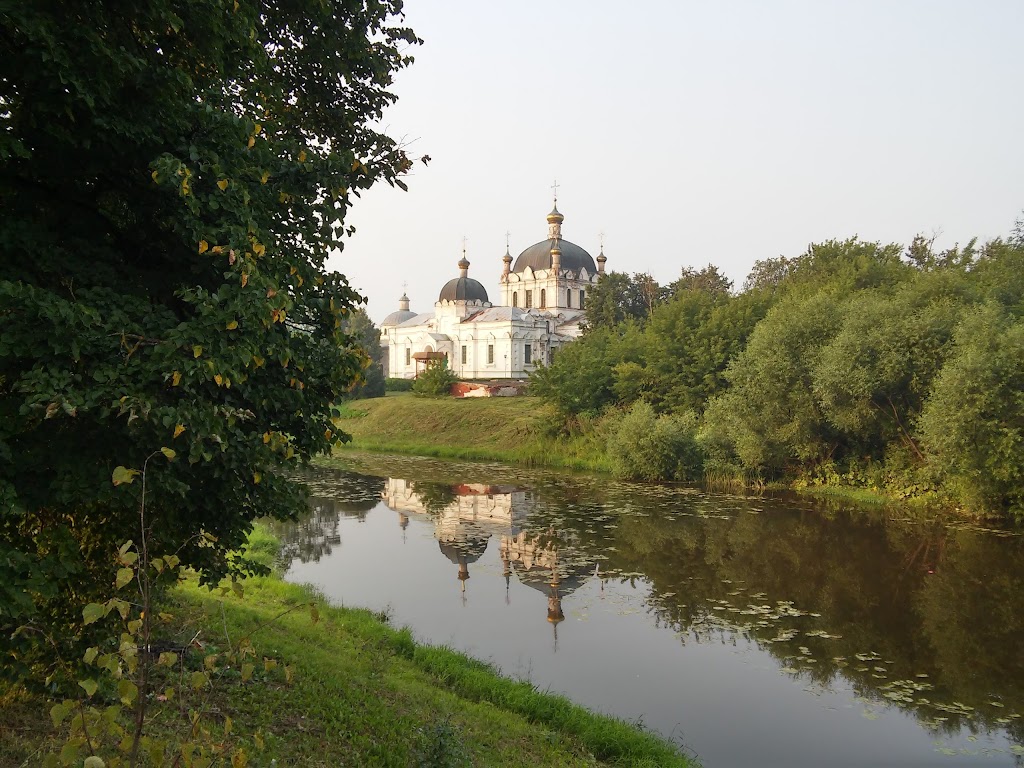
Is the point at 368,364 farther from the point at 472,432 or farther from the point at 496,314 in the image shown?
the point at 496,314

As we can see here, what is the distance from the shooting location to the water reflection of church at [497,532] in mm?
13227

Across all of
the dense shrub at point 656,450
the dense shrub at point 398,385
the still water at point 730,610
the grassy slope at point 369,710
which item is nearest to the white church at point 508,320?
→ the dense shrub at point 398,385

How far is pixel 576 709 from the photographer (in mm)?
7824

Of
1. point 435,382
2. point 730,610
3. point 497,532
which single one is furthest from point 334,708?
point 435,382

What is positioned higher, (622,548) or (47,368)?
(47,368)

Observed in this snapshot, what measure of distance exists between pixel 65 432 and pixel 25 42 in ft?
6.95

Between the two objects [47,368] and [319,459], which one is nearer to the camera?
[47,368]

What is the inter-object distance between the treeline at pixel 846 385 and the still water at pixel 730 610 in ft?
6.82

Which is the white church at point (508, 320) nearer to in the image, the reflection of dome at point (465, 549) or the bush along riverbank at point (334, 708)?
the reflection of dome at point (465, 549)

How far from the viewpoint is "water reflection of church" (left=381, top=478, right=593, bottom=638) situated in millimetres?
13227

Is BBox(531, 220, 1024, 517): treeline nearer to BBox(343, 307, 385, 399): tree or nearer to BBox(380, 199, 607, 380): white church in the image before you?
BBox(343, 307, 385, 399): tree

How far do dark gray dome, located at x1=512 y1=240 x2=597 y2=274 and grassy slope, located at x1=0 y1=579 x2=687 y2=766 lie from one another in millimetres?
52580

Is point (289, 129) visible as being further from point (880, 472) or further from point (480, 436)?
point (480, 436)

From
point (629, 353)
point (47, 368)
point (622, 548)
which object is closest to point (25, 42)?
point (47, 368)
